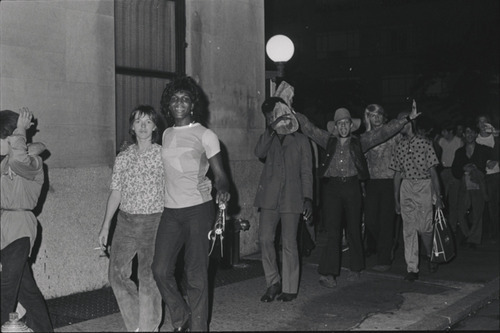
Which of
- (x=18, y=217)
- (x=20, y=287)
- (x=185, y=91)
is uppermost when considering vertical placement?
(x=185, y=91)

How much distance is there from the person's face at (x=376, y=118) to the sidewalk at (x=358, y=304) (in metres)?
1.96

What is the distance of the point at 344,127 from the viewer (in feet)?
29.4

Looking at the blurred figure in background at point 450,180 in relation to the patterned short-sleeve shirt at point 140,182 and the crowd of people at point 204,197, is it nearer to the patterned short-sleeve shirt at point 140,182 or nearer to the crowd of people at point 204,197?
the crowd of people at point 204,197

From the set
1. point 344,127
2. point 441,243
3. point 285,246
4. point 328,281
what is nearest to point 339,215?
point 328,281

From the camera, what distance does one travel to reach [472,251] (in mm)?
12102

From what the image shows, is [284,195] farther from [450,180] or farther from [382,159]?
[450,180]

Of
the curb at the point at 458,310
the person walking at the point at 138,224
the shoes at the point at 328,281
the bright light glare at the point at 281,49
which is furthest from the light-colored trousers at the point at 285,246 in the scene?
the bright light glare at the point at 281,49

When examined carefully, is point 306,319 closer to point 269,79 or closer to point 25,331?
point 25,331

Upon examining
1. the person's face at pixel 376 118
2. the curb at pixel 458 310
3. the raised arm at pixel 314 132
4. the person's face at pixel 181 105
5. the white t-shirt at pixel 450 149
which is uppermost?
the person's face at pixel 181 105

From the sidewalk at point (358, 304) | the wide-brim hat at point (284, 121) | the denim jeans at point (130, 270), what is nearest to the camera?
the denim jeans at point (130, 270)

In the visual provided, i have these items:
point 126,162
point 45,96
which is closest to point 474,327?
point 126,162

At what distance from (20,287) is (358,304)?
11.6 ft

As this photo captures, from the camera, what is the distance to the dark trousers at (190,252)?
6.11 metres

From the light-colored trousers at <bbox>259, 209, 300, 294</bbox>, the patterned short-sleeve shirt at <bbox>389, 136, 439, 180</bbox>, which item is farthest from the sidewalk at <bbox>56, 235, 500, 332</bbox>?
the patterned short-sleeve shirt at <bbox>389, 136, 439, 180</bbox>
